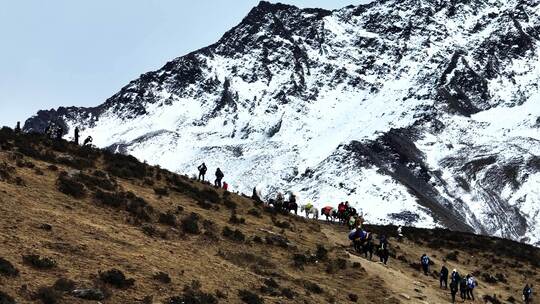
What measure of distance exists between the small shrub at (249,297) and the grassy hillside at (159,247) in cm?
5

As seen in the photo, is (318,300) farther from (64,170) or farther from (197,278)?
(64,170)

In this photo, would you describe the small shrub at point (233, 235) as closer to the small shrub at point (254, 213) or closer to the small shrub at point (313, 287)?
the small shrub at point (313, 287)

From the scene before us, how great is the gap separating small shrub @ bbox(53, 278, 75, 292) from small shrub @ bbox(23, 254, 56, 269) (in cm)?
117

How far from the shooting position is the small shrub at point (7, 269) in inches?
871

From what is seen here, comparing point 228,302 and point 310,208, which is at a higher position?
point 310,208

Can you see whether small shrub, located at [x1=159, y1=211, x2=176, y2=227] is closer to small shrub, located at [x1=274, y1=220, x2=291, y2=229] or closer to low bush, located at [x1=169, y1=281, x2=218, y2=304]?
low bush, located at [x1=169, y1=281, x2=218, y2=304]

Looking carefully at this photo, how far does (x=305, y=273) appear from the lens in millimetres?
33812

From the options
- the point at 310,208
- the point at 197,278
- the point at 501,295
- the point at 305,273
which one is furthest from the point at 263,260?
the point at 310,208

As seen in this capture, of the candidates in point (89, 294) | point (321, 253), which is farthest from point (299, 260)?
point (89, 294)

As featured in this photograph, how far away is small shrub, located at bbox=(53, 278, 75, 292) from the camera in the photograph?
22203 mm

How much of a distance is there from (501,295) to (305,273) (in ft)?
54.2

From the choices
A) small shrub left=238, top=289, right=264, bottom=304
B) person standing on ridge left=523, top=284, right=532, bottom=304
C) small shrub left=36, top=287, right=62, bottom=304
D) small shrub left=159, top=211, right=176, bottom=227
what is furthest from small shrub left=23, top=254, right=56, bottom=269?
person standing on ridge left=523, top=284, right=532, bottom=304

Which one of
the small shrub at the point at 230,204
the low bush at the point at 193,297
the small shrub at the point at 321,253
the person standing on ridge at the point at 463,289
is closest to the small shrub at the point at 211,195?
the small shrub at the point at 230,204

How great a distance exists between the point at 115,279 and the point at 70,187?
11.1m
